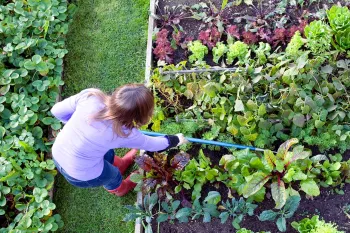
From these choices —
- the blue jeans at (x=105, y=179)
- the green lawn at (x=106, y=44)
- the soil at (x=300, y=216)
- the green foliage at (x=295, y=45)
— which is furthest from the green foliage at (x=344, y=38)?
the blue jeans at (x=105, y=179)

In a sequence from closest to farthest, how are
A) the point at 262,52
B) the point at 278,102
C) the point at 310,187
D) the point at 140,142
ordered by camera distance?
the point at 140,142
the point at 310,187
the point at 278,102
the point at 262,52

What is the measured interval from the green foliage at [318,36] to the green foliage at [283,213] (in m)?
1.38

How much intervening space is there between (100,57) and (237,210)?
2.26 metres

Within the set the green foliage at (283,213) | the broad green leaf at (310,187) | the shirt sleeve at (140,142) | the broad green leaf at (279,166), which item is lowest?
the green foliage at (283,213)

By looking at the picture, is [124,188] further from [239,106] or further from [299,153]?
[299,153]

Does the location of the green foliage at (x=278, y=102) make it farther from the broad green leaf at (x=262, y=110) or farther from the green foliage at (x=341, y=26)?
the green foliage at (x=341, y=26)

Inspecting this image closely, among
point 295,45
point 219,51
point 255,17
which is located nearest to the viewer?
point 295,45

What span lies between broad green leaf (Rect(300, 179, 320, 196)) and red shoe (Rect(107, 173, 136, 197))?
151cm

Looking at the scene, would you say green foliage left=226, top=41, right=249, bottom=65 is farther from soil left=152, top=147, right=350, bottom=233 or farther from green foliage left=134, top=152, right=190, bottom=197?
soil left=152, top=147, right=350, bottom=233

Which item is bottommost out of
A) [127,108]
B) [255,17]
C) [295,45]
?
[127,108]

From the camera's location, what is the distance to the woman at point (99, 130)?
2633 millimetres

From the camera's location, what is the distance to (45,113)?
4230 mm

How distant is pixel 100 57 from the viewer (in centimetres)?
474

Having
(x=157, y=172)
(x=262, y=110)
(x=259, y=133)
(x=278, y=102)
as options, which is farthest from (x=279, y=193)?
(x=157, y=172)
